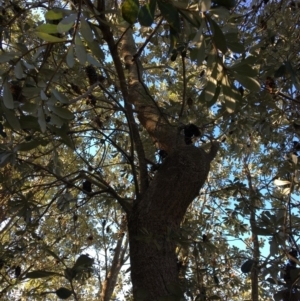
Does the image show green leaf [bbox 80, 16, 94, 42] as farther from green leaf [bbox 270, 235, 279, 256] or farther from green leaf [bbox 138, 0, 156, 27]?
green leaf [bbox 270, 235, 279, 256]

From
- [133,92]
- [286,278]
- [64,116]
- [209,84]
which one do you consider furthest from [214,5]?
[133,92]

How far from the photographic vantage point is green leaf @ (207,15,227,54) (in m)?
1.51

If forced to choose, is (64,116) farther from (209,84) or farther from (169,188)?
(169,188)

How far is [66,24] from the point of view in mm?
1419

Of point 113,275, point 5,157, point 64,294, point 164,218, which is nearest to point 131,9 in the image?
point 5,157

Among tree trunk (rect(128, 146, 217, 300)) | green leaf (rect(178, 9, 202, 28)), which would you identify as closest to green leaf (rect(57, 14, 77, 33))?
green leaf (rect(178, 9, 202, 28))

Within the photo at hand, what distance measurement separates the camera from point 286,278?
2.15 meters

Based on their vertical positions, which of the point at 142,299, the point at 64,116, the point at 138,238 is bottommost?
the point at 142,299

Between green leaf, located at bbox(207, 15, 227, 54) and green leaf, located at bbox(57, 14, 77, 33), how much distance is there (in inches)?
18.9

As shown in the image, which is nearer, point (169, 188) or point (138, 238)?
point (138, 238)

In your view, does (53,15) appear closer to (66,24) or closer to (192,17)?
(66,24)

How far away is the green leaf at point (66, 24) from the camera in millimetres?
1395

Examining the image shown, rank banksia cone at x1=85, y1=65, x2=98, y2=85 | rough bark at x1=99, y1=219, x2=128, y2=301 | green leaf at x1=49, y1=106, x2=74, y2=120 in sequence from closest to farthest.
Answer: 1. green leaf at x1=49, y1=106, x2=74, y2=120
2. banksia cone at x1=85, y1=65, x2=98, y2=85
3. rough bark at x1=99, y1=219, x2=128, y2=301

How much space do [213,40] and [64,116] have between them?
2.21 ft
